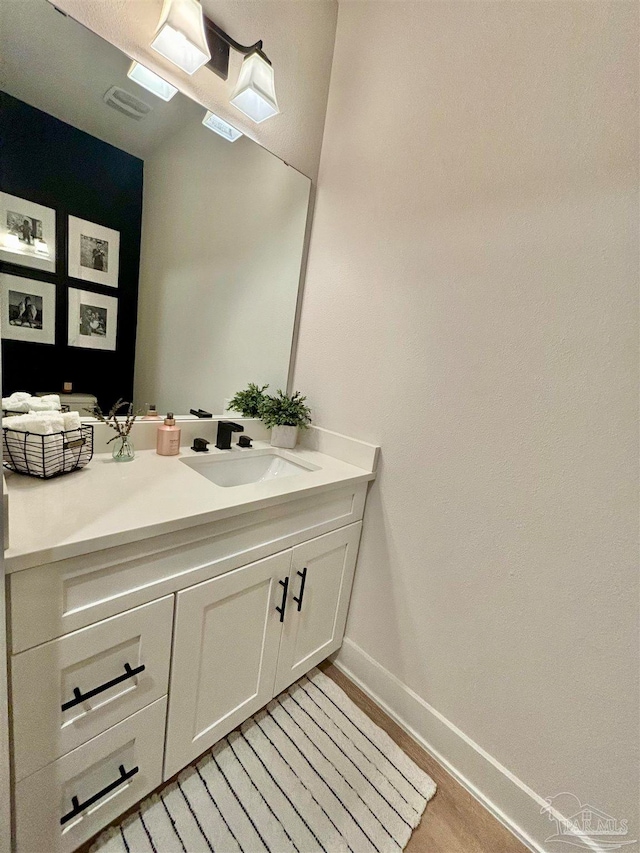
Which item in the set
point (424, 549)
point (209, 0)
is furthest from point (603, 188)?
point (209, 0)

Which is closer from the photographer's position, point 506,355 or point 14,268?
point 14,268

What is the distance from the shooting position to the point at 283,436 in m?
1.50

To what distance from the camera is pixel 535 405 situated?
981mm

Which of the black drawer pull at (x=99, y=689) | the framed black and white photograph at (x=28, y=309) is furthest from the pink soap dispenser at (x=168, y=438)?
the black drawer pull at (x=99, y=689)

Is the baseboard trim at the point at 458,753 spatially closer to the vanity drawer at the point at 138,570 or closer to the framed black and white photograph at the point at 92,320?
the vanity drawer at the point at 138,570

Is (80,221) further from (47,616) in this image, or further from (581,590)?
(581,590)

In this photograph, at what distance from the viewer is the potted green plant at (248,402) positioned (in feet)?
5.01

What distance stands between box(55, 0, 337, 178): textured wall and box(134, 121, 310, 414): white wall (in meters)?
0.08

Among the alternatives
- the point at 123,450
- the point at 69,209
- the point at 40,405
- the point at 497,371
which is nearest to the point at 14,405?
the point at 40,405

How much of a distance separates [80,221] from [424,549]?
56.4 inches

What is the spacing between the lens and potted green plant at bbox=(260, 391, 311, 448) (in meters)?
1.49

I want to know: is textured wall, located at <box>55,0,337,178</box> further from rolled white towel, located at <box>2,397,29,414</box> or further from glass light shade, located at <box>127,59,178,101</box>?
rolled white towel, located at <box>2,397,29,414</box>

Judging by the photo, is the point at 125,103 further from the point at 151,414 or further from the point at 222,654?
the point at 222,654

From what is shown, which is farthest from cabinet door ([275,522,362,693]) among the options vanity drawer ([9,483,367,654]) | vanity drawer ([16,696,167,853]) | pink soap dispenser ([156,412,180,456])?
pink soap dispenser ([156,412,180,456])
